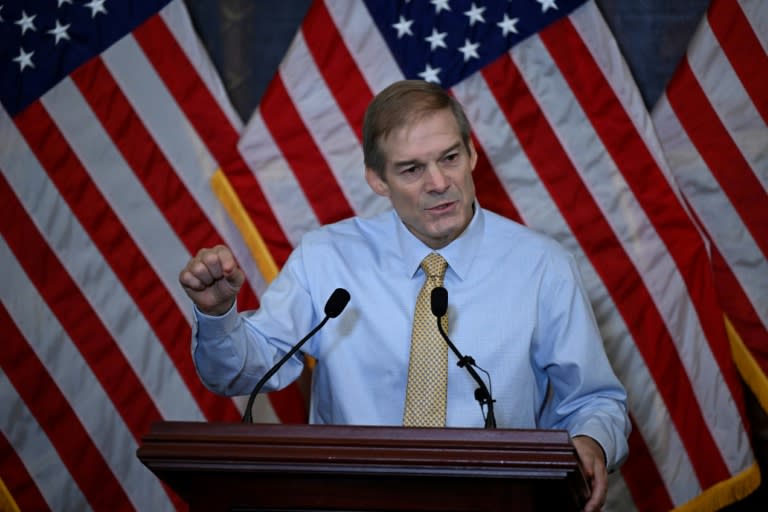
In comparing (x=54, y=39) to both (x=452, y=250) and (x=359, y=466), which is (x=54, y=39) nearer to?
(x=452, y=250)

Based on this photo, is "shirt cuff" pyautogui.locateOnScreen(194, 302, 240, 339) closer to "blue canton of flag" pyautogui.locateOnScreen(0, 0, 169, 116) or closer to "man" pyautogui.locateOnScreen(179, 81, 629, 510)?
"man" pyautogui.locateOnScreen(179, 81, 629, 510)

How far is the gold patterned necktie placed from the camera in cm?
223

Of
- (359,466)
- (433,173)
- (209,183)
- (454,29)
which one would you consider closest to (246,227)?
(209,183)

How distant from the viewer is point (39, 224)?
3.37 m

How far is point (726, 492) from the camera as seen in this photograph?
3057mm

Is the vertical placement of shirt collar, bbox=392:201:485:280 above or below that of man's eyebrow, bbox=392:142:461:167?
below

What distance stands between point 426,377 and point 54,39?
1956 mm

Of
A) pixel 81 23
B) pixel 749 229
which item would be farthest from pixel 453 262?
pixel 81 23

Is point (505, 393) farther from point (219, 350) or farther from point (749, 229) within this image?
point (749, 229)

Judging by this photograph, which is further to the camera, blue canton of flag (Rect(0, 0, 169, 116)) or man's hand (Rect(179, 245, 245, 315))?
blue canton of flag (Rect(0, 0, 169, 116))

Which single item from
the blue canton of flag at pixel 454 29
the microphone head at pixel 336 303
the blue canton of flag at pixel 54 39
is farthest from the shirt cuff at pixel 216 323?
the blue canton of flag at pixel 54 39

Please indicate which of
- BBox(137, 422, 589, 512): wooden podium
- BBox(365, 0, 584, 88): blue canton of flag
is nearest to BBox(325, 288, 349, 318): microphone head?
BBox(137, 422, 589, 512): wooden podium

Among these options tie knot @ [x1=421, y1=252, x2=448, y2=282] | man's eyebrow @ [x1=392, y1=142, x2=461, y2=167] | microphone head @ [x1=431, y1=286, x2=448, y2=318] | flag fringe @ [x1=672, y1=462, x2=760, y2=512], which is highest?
man's eyebrow @ [x1=392, y1=142, x2=461, y2=167]

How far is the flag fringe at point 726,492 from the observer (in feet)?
10.0
